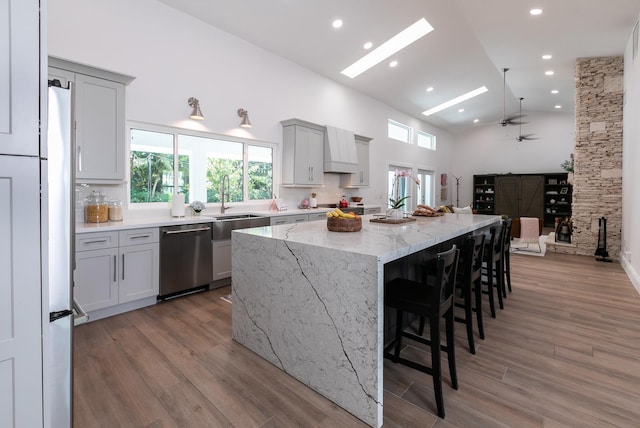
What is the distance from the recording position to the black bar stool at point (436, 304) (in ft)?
5.81

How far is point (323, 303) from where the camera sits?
Answer: 6.19 ft

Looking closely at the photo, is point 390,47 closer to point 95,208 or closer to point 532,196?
point 95,208

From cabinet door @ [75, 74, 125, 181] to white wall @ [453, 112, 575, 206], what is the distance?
11840 millimetres

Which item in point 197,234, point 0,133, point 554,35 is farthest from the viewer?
point 554,35

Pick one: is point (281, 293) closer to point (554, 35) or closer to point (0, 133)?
point (0, 133)

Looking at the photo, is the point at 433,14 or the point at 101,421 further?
the point at 433,14

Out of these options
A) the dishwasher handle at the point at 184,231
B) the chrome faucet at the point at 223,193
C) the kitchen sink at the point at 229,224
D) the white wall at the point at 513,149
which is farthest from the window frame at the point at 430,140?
the dishwasher handle at the point at 184,231

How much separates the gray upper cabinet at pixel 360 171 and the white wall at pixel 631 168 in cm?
423

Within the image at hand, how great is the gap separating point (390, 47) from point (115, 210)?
5.13m

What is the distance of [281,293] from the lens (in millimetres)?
2148

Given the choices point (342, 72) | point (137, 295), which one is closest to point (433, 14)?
point (342, 72)

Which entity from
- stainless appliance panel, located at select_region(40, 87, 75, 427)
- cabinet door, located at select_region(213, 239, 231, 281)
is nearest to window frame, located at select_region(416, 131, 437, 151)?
cabinet door, located at select_region(213, 239, 231, 281)

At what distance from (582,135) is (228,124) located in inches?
262

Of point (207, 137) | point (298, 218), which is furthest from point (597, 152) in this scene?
point (207, 137)
